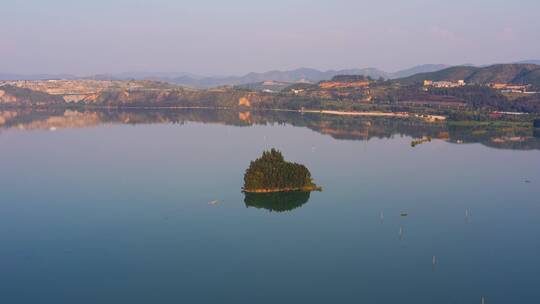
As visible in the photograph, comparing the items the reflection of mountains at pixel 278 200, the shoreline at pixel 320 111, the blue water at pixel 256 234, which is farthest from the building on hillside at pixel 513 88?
the reflection of mountains at pixel 278 200

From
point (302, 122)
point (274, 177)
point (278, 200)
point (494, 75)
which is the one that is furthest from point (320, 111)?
point (278, 200)

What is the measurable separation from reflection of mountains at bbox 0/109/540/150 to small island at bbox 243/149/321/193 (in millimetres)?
29511

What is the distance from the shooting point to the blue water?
2091 centimetres

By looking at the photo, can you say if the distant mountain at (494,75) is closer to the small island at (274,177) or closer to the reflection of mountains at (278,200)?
the small island at (274,177)

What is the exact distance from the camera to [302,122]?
8275 centimetres

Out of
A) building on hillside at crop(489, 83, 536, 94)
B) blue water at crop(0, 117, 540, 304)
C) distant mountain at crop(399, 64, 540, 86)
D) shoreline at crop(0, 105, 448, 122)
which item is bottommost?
blue water at crop(0, 117, 540, 304)

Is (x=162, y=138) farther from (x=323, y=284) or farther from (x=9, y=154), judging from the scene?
(x=323, y=284)

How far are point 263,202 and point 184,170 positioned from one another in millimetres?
12698

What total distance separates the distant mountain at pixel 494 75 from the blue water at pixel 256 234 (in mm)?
87889

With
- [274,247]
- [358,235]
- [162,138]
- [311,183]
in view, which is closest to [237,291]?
[274,247]

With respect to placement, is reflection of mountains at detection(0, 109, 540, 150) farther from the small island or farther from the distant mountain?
the distant mountain

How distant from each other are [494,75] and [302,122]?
249 ft

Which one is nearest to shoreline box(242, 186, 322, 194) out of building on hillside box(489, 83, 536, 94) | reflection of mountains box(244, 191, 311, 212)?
reflection of mountains box(244, 191, 311, 212)

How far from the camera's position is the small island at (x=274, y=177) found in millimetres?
34719
